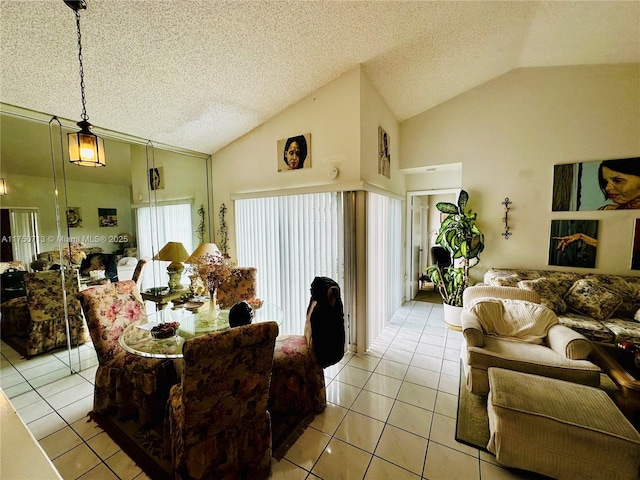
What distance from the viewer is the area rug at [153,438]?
1638 mm

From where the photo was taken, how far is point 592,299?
2.93 meters

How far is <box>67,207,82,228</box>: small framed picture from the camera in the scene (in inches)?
102

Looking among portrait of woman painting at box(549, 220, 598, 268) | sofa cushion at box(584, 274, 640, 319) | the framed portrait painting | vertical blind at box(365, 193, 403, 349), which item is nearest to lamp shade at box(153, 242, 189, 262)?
vertical blind at box(365, 193, 403, 349)

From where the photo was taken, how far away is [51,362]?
275 centimetres

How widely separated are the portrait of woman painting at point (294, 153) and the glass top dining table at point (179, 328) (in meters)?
1.69

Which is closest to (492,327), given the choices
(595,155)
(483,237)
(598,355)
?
(598,355)

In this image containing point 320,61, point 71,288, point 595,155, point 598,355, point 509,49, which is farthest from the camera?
point 595,155

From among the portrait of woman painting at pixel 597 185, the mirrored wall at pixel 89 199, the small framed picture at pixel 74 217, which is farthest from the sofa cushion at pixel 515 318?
the small framed picture at pixel 74 217

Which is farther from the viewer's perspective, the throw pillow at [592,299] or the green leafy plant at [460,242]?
the green leafy plant at [460,242]

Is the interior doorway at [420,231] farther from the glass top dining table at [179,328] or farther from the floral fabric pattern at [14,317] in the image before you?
the floral fabric pattern at [14,317]

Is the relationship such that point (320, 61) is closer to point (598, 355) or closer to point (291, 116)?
point (291, 116)

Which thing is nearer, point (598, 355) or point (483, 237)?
point (598, 355)

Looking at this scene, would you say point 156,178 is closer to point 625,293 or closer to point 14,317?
point 14,317

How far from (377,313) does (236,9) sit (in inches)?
131
